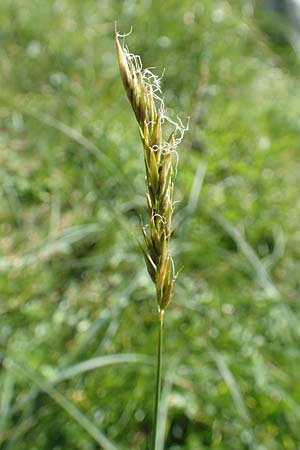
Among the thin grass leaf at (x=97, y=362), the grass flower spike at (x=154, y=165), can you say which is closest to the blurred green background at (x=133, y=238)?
the thin grass leaf at (x=97, y=362)

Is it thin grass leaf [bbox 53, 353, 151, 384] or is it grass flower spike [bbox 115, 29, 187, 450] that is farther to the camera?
thin grass leaf [bbox 53, 353, 151, 384]

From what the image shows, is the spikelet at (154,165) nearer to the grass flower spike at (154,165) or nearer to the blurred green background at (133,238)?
the grass flower spike at (154,165)

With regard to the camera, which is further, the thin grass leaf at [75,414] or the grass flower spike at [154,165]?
the thin grass leaf at [75,414]

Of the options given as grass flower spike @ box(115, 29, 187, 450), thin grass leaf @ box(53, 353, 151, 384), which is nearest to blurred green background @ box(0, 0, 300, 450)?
thin grass leaf @ box(53, 353, 151, 384)

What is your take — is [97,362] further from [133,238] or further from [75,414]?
[133,238]

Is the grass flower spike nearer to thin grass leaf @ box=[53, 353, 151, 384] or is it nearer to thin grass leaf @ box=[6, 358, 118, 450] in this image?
thin grass leaf @ box=[6, 358, 118, 450]

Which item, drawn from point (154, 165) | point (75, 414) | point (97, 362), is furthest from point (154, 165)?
point (97, 362)

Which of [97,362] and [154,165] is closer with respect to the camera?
[154,165]

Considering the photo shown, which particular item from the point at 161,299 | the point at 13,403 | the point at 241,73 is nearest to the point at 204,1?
the point at 241,73

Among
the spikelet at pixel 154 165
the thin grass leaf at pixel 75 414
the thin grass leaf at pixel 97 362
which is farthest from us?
the thin grass leaf at pixel 97 362
